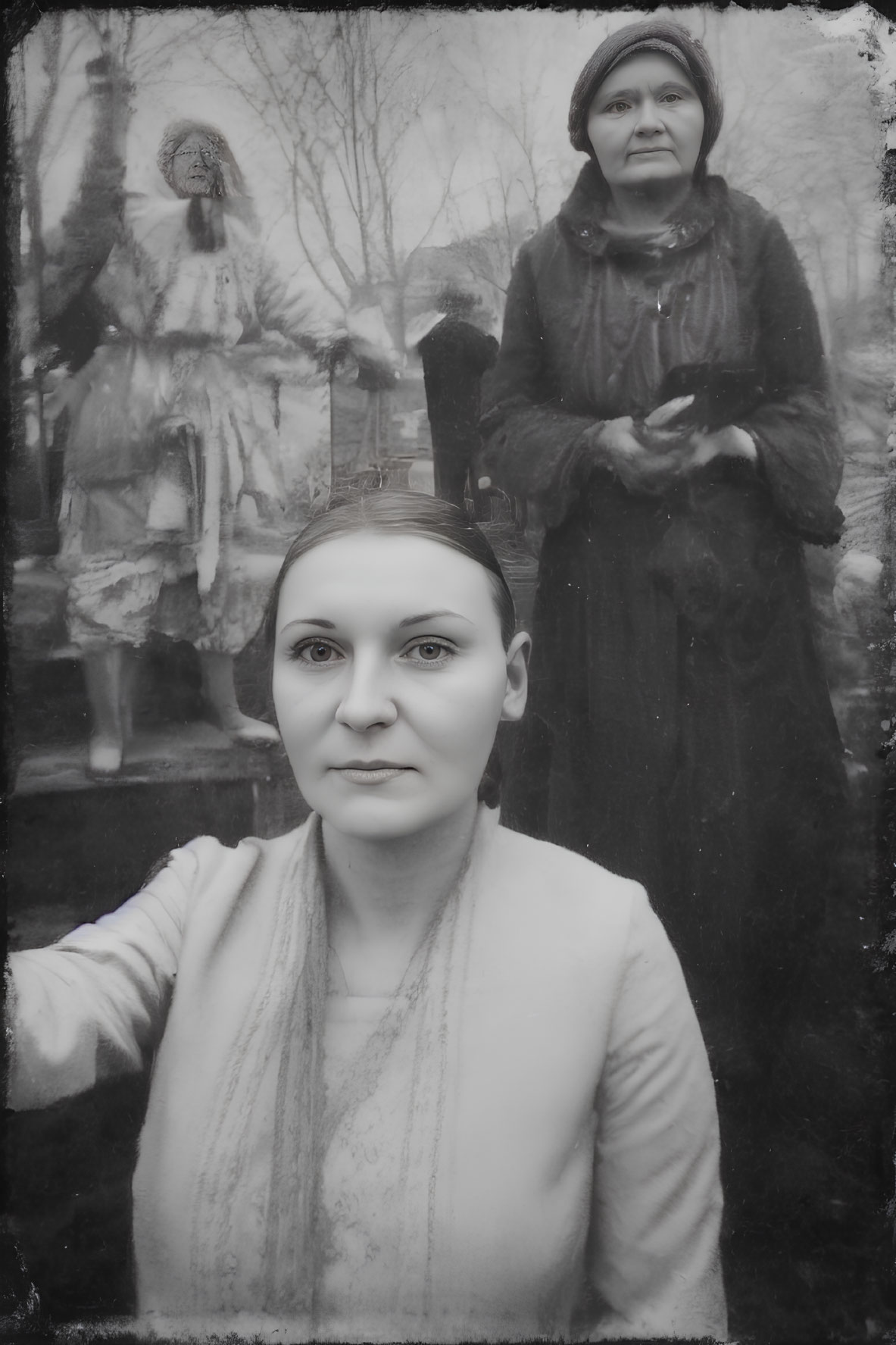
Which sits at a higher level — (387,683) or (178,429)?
(178,429)

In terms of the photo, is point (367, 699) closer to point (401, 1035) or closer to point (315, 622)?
point (315, 622)

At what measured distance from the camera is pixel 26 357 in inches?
102

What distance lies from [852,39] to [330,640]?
6.12 feet

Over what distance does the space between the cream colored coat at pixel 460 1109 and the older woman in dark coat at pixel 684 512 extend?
0.18 metres

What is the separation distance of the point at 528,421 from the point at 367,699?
0.79 metres

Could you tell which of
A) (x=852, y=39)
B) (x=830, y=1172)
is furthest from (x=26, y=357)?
(x=830, y=1172)

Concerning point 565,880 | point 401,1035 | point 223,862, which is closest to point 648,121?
point 565,880

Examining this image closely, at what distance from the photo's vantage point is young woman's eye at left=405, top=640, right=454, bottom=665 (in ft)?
7.41

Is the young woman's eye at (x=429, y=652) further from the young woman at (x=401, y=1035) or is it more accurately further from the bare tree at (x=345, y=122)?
the bare tree at (x=345, y=122)

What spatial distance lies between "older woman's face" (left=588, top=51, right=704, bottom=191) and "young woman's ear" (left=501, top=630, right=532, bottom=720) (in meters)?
1.08

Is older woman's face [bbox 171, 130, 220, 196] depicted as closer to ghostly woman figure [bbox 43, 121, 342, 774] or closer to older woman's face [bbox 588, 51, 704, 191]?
ghostly woman figure [bbox 43, 121, 342, 774]

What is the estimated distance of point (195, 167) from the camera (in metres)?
2.53

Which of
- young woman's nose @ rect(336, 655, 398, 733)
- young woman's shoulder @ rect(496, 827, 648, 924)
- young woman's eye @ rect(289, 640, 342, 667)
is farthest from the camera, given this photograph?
young woman's shoulder @ rect(496, 827, 648, 924)

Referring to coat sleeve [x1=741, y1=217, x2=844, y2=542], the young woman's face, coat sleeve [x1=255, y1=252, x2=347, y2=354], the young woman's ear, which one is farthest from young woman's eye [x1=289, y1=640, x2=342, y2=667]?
coat sleeve [x1=741, y1=217, x2=844, y2=542]
